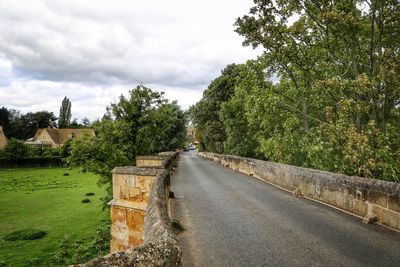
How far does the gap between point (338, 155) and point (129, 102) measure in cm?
1414

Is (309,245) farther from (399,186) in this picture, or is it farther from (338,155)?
(338,155)

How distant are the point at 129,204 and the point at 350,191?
21.3 feet

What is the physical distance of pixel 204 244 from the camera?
6.58 m

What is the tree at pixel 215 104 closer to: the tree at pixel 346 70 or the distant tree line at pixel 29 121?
the tree at pixel 346 70

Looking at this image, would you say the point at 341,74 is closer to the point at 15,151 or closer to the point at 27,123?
the point at 15,151

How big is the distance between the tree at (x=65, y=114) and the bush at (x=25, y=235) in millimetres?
90370

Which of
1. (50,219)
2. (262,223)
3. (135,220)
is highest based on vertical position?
(262,223)

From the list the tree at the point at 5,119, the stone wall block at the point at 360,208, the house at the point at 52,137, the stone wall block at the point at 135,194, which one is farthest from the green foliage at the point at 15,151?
the stone wall block at the point at 360,208

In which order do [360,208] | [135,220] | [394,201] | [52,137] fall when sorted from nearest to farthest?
1. [394,201]
2. [360,208]
3. [135,220]
4. [52,137]

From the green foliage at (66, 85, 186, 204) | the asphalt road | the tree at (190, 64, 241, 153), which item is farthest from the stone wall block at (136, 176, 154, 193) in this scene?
the tree at (190, 64, 241, 153)

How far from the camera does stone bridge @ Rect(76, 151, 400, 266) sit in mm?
5344

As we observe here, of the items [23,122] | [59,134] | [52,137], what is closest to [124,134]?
[52,137]

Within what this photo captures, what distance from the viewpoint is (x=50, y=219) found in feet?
71.4

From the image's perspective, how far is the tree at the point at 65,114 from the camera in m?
104
